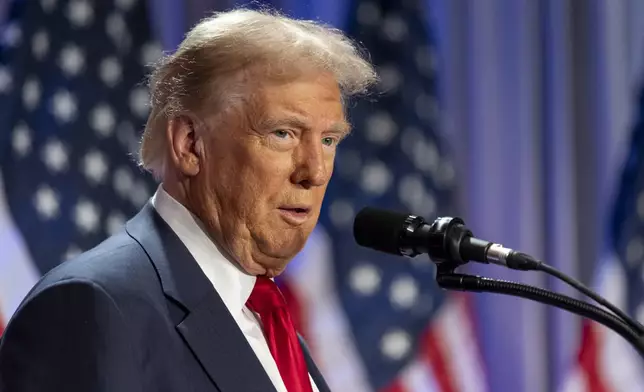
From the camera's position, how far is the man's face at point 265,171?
141 cm

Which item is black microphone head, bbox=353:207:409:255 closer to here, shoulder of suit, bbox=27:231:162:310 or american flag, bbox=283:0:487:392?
shoulder of suit, bbox=27:231:162:310

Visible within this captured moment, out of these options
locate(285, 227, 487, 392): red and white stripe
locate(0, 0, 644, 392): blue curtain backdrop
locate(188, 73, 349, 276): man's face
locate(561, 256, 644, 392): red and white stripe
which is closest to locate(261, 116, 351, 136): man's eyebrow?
locate(188, 73, 349, 276): man's face

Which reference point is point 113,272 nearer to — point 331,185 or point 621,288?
point 331,185

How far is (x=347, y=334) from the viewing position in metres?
2.88

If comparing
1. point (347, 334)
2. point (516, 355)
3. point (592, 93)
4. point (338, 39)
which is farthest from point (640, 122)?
point (338, 39)

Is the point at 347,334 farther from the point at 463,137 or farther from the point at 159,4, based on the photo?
the point at 159,4

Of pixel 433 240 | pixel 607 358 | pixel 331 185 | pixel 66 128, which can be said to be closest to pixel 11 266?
pixel 66 128

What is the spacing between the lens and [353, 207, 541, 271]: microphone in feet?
4.22

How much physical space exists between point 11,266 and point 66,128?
415 mm

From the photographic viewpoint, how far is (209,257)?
1423 mm

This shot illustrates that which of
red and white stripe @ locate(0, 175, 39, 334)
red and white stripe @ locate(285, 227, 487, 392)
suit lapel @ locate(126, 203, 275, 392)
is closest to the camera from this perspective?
suit lapel @ locate(126, 203, 275, 392)

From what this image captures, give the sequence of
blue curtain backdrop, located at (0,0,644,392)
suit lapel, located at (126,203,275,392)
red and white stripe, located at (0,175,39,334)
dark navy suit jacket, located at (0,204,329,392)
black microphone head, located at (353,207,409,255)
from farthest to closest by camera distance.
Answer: blue curtain backdrop, located at (0,0,644,392)
red and white stripe, located at (0,175,39,334)
black microphone head, located at (353,207,409,255)
suit lapel, located at (126,203,275,392)
dark navy suit jacket, located at (0,204,329,392)

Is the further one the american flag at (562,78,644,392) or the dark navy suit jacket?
the american flag at (562,78,644,392)

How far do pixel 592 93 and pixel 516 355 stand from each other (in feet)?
3.03
